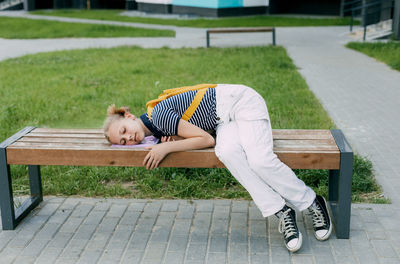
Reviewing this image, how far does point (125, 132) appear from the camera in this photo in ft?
11.7

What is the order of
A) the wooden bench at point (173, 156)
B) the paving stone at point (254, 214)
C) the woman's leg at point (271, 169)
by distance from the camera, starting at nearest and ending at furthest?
the woman's leg at point (271, 169) → the wooden bench at point (173, 156) → the paving stone at point (254, 214)

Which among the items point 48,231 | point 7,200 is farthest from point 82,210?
point 7,200

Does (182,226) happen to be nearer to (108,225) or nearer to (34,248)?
(108,225)

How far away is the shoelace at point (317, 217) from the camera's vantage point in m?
3.48

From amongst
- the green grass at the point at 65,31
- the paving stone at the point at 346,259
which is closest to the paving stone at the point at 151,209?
the paving stone at the point at 346,259

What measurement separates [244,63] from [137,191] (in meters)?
6.84

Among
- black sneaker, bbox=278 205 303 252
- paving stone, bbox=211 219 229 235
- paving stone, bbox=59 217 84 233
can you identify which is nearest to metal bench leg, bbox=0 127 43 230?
paving stone, bbox=59 217 84 233

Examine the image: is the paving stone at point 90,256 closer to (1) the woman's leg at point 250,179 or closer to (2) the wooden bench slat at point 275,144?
(2) the wooden bench slat at point 275,144

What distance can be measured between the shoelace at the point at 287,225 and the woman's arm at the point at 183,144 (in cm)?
67

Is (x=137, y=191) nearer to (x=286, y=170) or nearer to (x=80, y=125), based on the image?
(x=286, y=170)

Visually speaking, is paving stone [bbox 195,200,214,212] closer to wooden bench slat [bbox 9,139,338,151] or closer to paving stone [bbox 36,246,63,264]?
wooden bench slat [bbox 9,139,338,151]

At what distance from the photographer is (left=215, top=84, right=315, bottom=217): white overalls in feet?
10.8

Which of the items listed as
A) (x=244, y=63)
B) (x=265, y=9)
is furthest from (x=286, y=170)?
(x=265, y=9)

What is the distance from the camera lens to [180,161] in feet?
11.3
